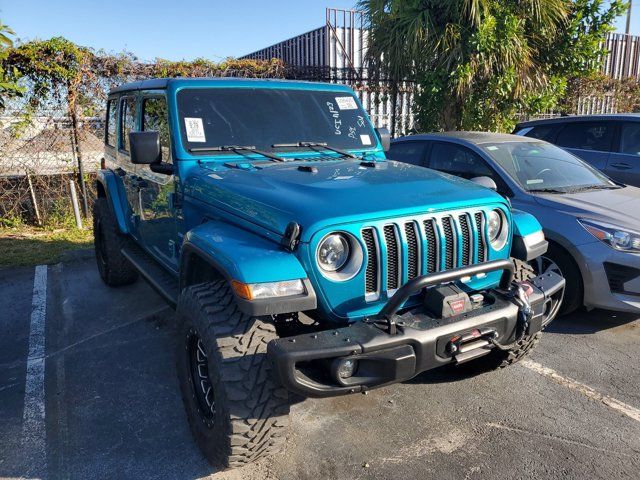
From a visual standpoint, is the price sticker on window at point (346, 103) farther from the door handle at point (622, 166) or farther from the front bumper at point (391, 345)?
the door handle at point (622, 166)

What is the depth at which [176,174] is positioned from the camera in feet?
11.3

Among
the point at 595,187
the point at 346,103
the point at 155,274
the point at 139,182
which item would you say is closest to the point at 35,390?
the point at 155,274

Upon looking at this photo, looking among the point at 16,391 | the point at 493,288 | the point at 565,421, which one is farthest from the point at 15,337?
the point at 565,421

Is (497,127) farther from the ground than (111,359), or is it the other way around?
(497,127)

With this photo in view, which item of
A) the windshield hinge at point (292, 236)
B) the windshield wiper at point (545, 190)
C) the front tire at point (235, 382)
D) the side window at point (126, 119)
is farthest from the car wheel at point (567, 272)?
the side window at point (126, 119)

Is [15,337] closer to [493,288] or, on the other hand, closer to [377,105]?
[493,288]

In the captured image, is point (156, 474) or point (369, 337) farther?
point (156, 474)

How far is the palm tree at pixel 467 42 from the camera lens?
8258 mm

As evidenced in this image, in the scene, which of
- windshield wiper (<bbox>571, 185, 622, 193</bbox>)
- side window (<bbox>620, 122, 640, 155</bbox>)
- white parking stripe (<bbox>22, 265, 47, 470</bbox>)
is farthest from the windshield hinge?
side window (<bbox>620, 122, 640, 155</bbox>)

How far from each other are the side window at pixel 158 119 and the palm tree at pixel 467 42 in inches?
230

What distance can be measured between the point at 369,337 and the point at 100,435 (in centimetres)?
182

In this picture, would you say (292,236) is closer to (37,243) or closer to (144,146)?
(144,146)

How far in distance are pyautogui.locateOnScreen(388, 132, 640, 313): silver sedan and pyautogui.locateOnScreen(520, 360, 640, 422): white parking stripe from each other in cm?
87

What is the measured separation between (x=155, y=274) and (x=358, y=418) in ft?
6.36
